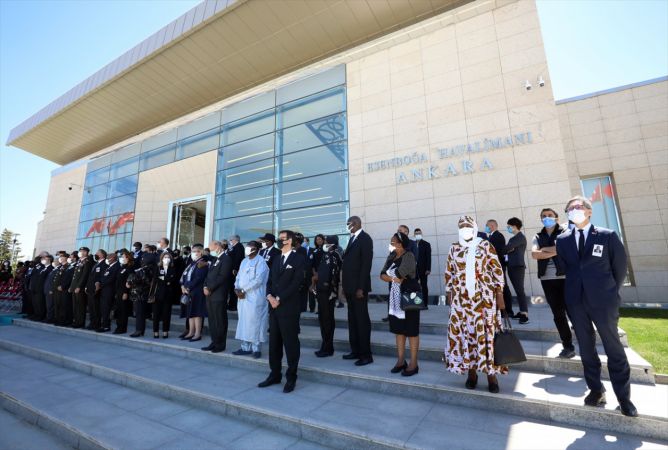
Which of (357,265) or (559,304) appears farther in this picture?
(357,265)

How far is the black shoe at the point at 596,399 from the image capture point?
104 inches

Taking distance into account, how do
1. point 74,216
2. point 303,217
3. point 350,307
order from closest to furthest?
point 350,307 → point 303,217 → point 74,216

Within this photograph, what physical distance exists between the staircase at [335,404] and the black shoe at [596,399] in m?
0.05

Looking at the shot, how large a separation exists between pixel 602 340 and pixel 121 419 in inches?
189

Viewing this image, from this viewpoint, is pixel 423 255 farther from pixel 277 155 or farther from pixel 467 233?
pixel 277 155

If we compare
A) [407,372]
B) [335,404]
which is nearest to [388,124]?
[407,372]

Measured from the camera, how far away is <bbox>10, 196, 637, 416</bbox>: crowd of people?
8.91ft

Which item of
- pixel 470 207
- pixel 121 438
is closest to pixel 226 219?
pixel 470 207

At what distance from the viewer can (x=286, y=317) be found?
377 centimetres

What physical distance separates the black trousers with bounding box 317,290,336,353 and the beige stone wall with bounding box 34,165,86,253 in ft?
70.5

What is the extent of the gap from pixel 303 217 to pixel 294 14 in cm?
710

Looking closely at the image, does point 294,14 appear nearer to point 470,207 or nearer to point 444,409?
point 470,207

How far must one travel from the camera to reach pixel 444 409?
9.89ft

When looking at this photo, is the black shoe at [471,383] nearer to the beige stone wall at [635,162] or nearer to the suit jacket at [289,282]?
the suit jacket at [289,282]
